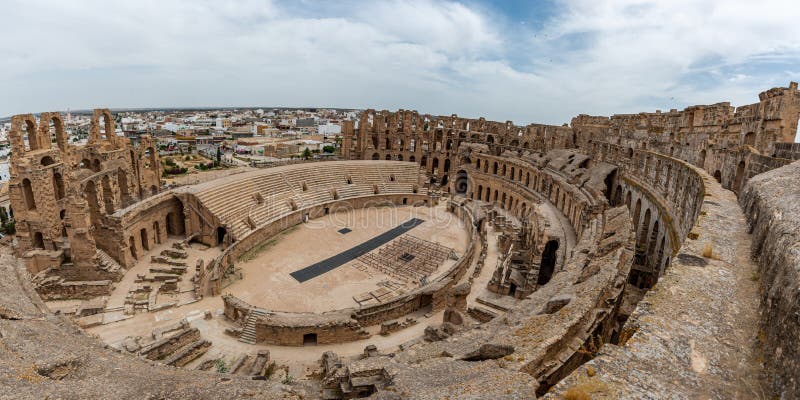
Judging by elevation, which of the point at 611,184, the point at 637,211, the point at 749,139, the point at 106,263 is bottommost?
the point at 106,263

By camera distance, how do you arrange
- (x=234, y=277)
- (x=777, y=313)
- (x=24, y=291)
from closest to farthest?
(x=777, y=313)
(x=24, y=291)
(x=234, y=277)

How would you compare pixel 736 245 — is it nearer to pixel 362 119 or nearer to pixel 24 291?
pixel 24 291

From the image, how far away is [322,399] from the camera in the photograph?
361 inches

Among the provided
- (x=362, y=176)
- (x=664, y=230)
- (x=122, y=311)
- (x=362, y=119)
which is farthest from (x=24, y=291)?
(x=362, y=119)

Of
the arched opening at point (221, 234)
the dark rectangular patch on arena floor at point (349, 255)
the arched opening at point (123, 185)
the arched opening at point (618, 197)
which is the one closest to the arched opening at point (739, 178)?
the arched opening at point (618, 197)

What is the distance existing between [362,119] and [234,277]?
2833 centimetres

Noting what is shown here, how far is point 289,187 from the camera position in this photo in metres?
32.2

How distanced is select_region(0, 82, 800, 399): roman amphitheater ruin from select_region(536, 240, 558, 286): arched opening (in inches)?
5.6

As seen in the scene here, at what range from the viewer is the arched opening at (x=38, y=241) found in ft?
63.9

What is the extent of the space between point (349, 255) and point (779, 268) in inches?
837

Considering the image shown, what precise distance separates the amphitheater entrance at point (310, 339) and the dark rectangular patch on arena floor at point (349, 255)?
17.9ft

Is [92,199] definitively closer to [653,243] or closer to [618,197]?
[653,243]

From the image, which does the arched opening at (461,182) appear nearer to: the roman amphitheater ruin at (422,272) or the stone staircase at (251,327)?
the roman amphitheater ruin at (422,272)

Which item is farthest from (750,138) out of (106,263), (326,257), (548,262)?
(106,263)
